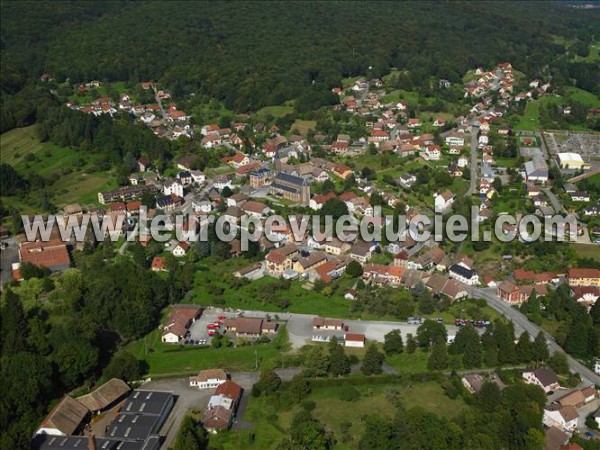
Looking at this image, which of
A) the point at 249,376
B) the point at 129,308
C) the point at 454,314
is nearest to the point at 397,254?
the point at 454,314

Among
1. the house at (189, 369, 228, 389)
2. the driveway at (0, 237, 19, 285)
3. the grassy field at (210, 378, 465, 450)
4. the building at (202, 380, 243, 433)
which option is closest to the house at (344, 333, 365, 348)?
the grassy field at (210, 378, 465, 450)

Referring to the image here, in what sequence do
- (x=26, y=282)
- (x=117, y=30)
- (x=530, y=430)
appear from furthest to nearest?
(x=117, y=30)
(x=26, y=282)
(x=530, y=430)

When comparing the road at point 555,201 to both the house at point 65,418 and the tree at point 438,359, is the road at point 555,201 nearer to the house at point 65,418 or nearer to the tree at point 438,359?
the tree at point 438,359

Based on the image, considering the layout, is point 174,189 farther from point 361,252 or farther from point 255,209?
point 361,252

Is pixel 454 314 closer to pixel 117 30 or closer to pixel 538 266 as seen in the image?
pixel 538 266

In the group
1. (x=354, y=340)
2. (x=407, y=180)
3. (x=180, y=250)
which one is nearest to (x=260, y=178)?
(x=407, y=180)

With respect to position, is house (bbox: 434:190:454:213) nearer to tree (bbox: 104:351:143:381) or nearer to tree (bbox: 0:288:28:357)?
tree (bbox: 104:351:143:381)
